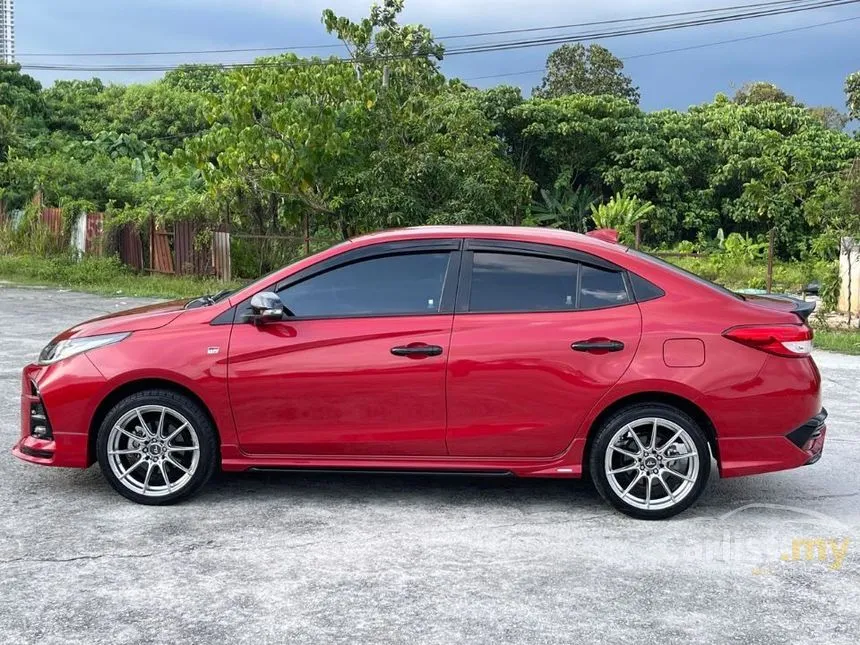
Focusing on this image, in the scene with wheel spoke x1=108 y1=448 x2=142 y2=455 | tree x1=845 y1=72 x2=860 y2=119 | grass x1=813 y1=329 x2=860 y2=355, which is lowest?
wheel spoke x1=108 y1=448 x2=142 y2=455

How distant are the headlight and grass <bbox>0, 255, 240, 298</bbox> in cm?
1426

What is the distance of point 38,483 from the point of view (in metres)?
5.83

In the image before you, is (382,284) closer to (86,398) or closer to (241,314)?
(241,314)

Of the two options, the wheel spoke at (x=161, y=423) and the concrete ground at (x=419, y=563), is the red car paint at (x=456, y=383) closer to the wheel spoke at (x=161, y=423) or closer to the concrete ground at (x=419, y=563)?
the wheel spoke at (x=161, y=423)

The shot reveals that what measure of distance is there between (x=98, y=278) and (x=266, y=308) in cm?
1810

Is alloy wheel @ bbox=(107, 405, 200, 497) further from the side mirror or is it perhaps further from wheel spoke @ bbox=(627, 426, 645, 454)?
wheel spoke @ bbox=(627, 426, 645, 454)

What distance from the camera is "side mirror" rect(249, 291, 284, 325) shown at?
203 inches

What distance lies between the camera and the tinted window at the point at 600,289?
5301 mm

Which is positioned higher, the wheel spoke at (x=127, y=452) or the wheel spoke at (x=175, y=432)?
the wheel spoke at (x=175, y=432)

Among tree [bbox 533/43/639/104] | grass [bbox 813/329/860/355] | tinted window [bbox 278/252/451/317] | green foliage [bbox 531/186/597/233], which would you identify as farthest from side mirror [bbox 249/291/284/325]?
tree [bbox 533/43/639/104]

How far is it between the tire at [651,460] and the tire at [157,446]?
7.26 ft

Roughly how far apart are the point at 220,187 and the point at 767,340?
17.7 meters

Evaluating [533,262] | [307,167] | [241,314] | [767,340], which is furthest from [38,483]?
[307,167]

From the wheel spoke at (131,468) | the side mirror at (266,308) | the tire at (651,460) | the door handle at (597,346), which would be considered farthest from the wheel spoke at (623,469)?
the wheel spoke at (131,468)
